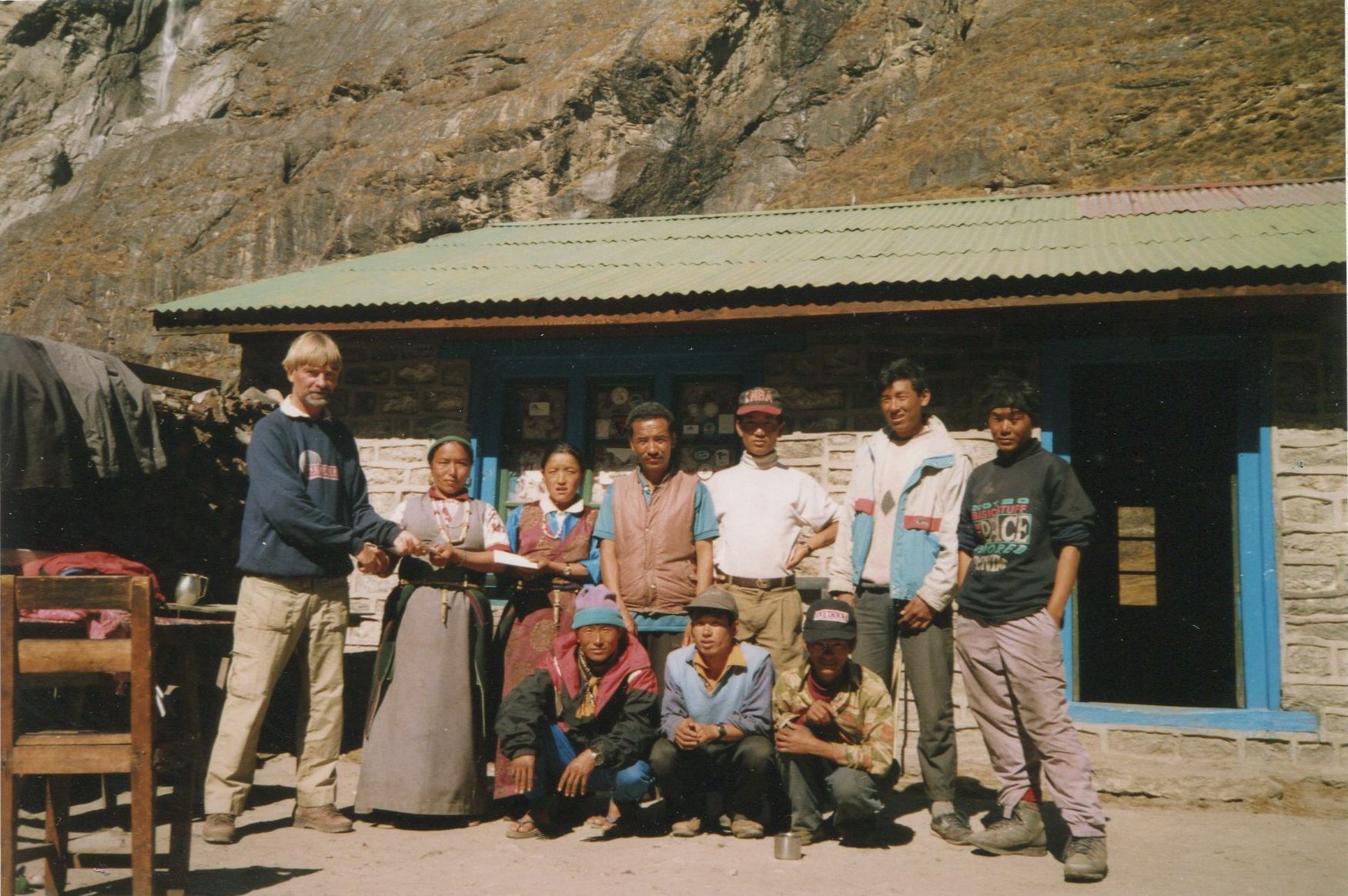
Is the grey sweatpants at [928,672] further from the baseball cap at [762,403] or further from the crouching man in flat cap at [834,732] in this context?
the baseball cap at [762,403]

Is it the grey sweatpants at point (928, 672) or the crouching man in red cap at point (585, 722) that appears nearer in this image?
the crouching man in red cap at point (585, 722)

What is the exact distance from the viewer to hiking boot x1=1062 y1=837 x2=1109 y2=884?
12.4 ft

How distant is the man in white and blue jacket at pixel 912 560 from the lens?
4434mm

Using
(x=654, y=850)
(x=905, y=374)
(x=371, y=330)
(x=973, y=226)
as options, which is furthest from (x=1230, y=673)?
(x=371, y=330)

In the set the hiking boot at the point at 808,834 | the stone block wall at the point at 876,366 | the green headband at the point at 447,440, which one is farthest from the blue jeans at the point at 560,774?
the stone block wall at the point at 876,366

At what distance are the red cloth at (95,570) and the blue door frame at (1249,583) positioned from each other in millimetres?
4613

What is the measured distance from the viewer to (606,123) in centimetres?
2797

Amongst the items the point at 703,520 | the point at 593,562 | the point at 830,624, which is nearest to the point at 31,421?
the point at 593,562

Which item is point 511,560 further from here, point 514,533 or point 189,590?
point 189,590

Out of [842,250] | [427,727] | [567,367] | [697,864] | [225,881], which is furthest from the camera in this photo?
[842,250]

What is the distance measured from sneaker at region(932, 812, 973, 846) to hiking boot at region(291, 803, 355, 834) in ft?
8.13

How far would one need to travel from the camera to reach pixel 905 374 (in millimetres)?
4742

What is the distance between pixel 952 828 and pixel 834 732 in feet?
2.10

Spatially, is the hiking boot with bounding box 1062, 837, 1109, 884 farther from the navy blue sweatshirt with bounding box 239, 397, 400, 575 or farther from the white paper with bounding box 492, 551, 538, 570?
the navy blue sweatshirt with bounding box 239, 397, 400, 575
